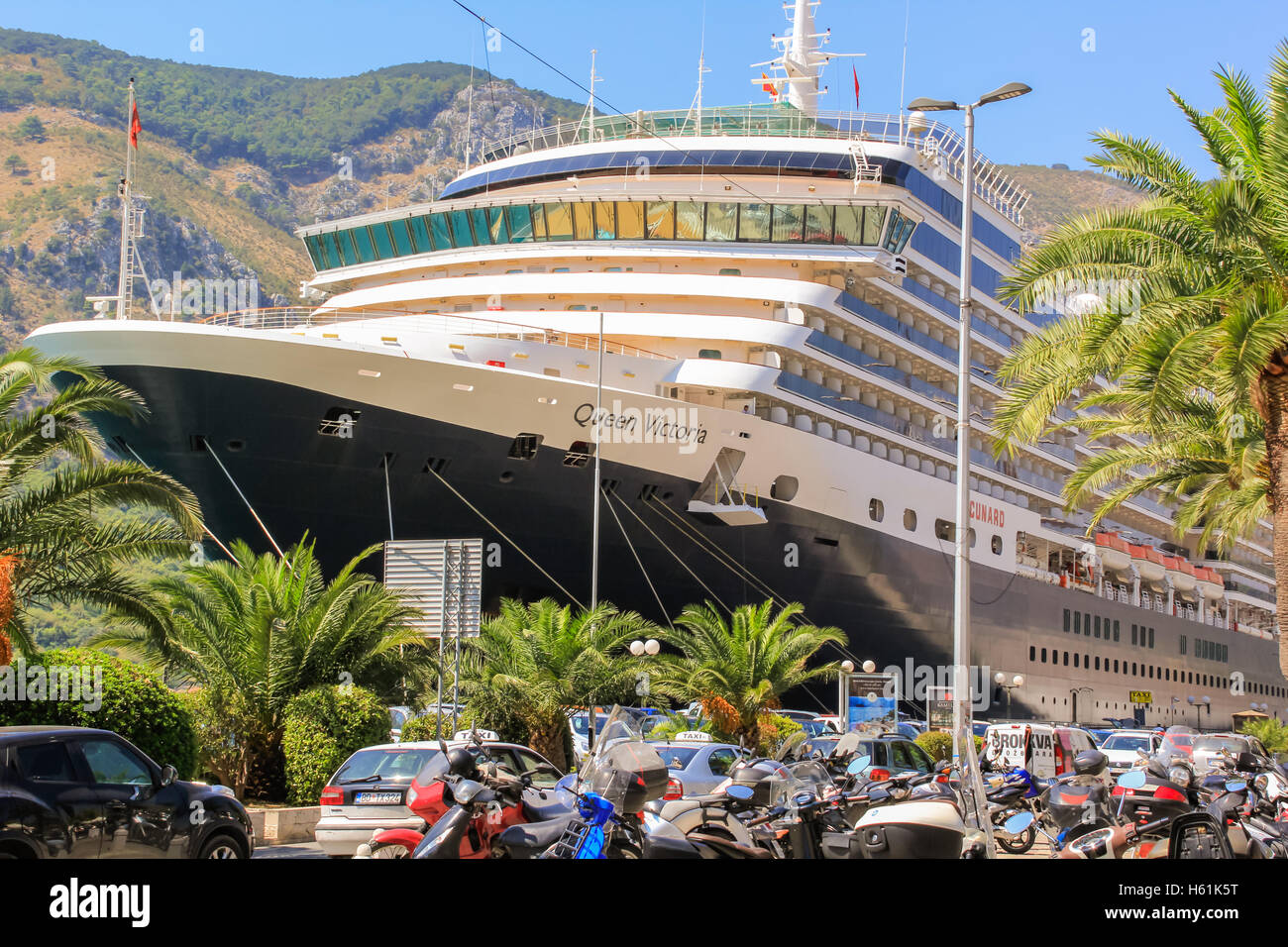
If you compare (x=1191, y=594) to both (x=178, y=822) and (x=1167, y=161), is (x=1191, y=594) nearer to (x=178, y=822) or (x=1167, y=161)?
(x=1167, y=161)

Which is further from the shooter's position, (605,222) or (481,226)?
(481,226)

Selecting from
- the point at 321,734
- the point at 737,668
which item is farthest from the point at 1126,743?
the point at 321,734

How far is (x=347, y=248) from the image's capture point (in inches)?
1262

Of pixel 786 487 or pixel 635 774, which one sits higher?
pixel 786 487

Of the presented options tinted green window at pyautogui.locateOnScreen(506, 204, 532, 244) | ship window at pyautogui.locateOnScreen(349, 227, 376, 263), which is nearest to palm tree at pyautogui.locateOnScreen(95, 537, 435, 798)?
tinted green window at pyautogui.locateOnScreen(506, 204, 532, 244)

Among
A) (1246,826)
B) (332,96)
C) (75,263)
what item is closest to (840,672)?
(1246,826)

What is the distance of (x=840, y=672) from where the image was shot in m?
25.3

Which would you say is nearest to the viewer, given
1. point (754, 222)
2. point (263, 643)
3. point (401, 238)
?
point (263, 643)

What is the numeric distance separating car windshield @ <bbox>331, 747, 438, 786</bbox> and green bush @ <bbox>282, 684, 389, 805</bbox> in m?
2.91

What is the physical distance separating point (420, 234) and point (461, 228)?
3.80ft

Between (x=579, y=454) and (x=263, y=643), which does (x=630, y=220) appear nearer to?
(x=579, y=454)

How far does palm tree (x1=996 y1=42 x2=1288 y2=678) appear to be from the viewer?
44.0 ft

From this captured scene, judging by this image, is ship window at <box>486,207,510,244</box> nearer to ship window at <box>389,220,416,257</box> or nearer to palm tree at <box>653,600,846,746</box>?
ship window at <box>389,220,416,257</box>
